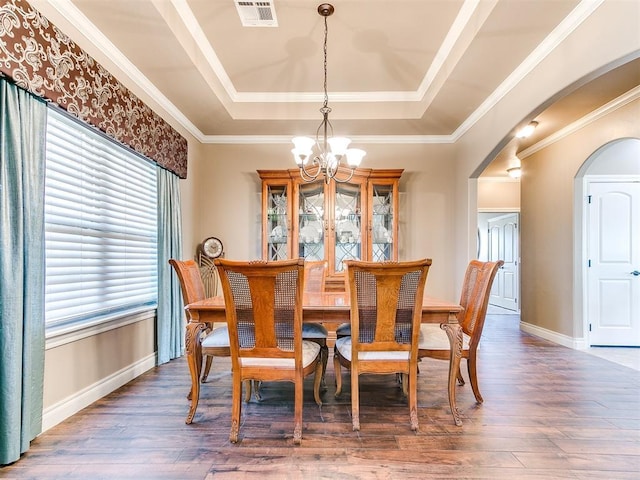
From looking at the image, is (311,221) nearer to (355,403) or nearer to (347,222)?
(347,222)

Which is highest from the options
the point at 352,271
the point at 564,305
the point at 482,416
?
the point at 352,271

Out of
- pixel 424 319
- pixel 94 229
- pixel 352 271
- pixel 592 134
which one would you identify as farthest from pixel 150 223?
pixel 592 134

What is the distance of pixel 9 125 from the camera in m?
1.69

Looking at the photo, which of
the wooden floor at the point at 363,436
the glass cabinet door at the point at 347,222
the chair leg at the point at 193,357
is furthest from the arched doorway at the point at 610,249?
the chair leg at the point at 193,357

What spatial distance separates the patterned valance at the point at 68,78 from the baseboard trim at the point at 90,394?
1.76 metres

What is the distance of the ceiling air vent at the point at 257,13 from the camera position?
2.31 meters

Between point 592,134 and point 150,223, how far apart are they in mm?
4594

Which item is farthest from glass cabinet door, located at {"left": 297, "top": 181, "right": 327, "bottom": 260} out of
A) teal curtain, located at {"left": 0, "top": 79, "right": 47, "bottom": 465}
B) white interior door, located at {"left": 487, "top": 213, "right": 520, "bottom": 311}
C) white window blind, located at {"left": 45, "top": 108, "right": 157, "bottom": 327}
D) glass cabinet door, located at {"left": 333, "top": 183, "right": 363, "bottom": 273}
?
white interior door, located at {"left": 487, "top": 213, "right": 520, "bottom": 311}

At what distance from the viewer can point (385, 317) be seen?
6.43ft

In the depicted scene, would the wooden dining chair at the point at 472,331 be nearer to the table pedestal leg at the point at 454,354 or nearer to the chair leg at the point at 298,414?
the table pedestal leg at the point at 454,354

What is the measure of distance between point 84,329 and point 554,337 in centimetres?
478

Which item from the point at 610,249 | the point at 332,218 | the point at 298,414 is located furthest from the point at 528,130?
the point at 298,414

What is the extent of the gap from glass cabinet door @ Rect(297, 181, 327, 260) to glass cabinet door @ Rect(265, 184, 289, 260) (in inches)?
7.0

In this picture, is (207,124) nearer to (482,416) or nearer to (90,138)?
(90,138)
